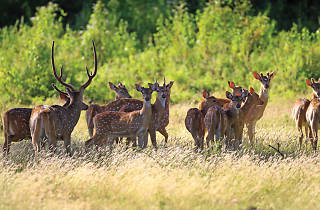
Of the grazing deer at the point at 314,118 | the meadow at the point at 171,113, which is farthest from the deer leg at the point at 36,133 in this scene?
the grazing deer at the point at 314,118

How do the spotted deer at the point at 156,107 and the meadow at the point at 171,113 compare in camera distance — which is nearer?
the meadow at the point at 171,113

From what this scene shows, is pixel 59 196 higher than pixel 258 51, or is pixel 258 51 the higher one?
pixel 258 51

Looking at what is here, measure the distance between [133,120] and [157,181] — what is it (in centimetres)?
214

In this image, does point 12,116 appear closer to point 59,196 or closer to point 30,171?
point 30,171

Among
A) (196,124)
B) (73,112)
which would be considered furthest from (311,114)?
(73,112)

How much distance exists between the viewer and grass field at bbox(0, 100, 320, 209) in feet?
23.9

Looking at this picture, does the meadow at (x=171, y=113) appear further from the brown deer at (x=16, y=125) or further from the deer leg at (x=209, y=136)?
the brown deer at (x=16, y=125)

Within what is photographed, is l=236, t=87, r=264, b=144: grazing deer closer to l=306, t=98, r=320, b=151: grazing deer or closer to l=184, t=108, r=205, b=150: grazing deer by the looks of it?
l=184, t=108, r=205, b=150: grazing deer

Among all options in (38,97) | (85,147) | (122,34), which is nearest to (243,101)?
(85,147)

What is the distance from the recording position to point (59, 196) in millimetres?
7426

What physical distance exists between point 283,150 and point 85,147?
3.70 m

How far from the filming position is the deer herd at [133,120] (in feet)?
30.3

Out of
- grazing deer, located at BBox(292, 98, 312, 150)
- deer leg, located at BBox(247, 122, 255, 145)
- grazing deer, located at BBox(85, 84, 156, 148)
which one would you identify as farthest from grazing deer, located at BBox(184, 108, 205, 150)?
grazing deer, located at BBox(292, 98, 312, 150)

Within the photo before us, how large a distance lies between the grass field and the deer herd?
345 millimetres
